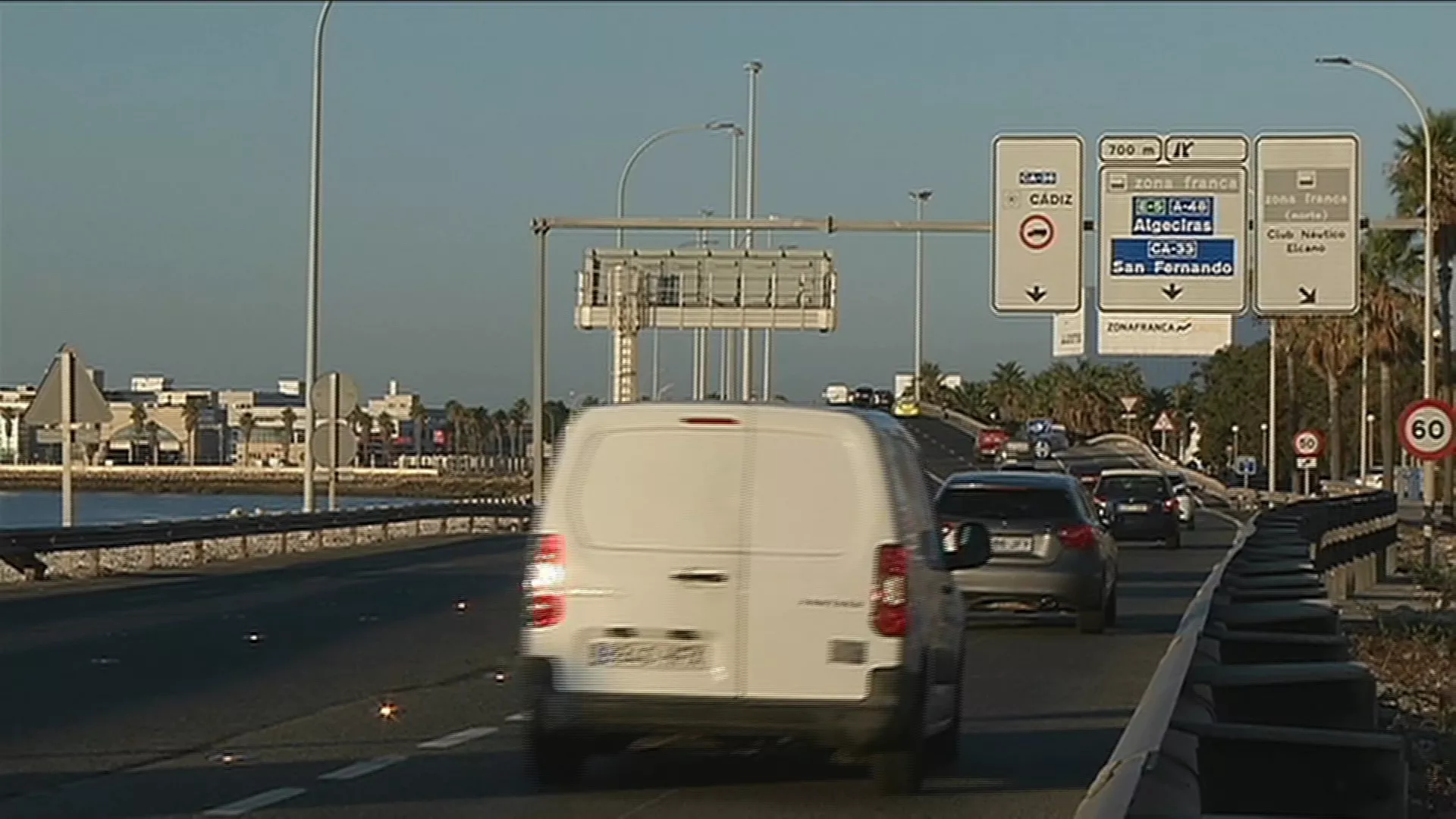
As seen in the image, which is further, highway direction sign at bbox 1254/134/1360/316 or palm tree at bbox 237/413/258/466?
palm tree at bbox 237/413/258/466

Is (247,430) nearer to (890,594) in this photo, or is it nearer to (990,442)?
(990,442)

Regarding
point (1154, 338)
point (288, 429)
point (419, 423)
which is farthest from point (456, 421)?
point (1154, 338)

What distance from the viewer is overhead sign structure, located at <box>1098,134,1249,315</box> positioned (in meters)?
32.0

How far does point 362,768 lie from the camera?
12.0 metres

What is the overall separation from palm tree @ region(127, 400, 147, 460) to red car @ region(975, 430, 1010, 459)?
3184cm

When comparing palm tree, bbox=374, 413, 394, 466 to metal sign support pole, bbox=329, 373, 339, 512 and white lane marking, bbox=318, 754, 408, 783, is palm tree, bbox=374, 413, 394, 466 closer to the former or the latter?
metal sign support pole, bbox=329, 373, 339, 512

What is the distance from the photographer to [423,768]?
39.4 feet

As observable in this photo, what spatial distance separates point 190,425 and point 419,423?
164 feet

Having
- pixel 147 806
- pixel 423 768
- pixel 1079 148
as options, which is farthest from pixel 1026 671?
pixel 1079 148

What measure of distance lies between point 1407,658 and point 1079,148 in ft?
45.2

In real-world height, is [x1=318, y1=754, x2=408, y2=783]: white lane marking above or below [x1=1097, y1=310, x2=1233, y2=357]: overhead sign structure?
below

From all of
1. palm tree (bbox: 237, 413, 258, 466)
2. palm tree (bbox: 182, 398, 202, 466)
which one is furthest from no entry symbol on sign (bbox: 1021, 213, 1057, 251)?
palm tree (bbox: 237, 413, 258, 466)

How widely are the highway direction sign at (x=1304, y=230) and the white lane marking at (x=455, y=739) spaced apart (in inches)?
792

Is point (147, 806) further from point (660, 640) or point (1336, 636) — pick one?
point (1336, 636)
